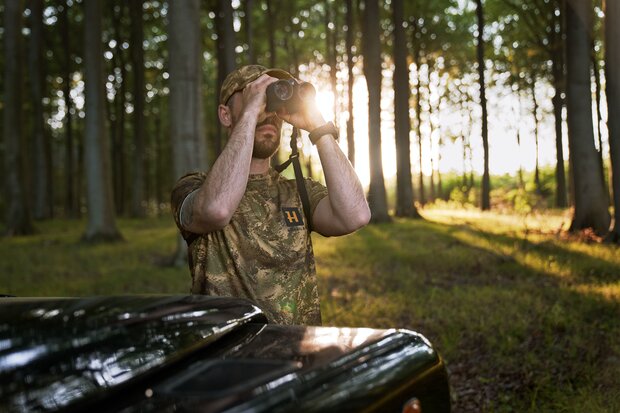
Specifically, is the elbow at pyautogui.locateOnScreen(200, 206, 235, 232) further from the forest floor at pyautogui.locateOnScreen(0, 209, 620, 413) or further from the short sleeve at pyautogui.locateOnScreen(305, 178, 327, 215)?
the forest floor at pyautogui.locateOnScreen(0, 209, 620, 413)

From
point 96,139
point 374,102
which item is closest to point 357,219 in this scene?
point 96,139

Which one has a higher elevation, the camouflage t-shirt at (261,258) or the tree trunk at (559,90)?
the tree trunk at (559,90)

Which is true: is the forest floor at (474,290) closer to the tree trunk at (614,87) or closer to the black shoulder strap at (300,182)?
the tree trunk at (614,87)

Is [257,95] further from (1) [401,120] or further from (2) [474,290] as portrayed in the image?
(1) [401,120]

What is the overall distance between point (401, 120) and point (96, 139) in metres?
9.62

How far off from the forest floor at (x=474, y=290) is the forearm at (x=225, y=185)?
9.17 ft

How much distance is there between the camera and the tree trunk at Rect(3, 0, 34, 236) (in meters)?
16.3

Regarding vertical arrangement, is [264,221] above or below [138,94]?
below

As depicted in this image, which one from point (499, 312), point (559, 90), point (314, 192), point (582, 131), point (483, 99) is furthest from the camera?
point (559, 90)

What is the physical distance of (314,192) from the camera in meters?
2.55

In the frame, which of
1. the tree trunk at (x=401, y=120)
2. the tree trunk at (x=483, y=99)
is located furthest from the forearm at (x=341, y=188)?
the tree trunk at (x=483, y=99)

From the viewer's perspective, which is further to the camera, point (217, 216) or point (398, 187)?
point (398, 187)

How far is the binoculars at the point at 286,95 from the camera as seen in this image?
7.21 feet

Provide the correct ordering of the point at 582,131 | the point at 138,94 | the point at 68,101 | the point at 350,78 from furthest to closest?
the point at 68,101
the point at 138,94
the point at 350,78
the point at 582,131
